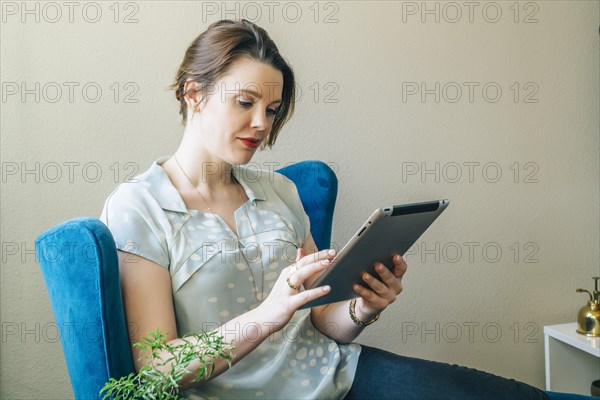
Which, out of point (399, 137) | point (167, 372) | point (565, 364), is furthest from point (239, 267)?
point (565, 364)

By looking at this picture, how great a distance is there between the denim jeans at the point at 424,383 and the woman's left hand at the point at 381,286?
4.9 inches

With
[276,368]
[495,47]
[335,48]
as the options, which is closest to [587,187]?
[495,47]

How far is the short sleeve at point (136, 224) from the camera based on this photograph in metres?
1.17

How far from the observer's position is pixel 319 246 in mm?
1641

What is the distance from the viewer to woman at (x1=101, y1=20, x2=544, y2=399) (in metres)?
1.16

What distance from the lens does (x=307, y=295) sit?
112cm

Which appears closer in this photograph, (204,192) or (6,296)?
(204,192)

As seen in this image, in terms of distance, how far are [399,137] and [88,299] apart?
1.10m

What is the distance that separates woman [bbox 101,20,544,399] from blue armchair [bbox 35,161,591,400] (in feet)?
0.23

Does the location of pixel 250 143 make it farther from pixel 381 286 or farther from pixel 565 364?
pixel 565 364

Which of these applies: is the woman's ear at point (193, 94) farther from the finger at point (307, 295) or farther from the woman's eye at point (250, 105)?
the finger at point (307, 295)

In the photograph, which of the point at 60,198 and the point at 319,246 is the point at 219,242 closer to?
the point at 319,246

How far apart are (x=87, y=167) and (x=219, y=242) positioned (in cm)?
62

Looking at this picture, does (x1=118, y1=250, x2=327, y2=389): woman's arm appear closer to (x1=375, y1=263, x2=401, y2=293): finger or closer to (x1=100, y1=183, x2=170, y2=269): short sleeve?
(x1=100, y1=183, x2=170, y2=269): short sleeve
